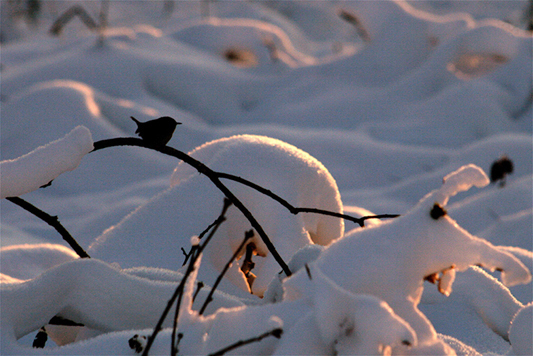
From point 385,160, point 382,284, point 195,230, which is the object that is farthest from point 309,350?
point 385,160

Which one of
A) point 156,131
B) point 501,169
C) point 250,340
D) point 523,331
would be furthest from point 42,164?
point 501,169

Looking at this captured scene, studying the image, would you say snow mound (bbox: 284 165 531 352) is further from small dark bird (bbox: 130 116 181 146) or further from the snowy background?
small dark bird (bbox: 130 116 181 146)

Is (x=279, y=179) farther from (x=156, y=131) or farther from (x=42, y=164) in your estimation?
(x=42, y=164)

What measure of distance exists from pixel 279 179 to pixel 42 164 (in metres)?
0.48

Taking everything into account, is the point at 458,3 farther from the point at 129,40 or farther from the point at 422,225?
the point at 422,225

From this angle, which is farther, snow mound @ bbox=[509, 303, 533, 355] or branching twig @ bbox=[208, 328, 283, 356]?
snow mound @ bbox=[509, 303, 533, 355]

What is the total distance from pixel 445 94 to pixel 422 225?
Answer: 3.76 m

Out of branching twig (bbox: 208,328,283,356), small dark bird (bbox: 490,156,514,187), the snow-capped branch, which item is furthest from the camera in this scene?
small dark bird (bbox: 490,156,514,187)

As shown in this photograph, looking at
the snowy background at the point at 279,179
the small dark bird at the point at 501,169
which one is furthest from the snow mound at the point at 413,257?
the small dark bird at the point at 501,169

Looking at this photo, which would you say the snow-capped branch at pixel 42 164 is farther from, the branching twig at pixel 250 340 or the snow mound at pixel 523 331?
the snow mound at pixel 523 331

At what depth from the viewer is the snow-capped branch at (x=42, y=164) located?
0.75 metres

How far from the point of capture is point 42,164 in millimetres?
759

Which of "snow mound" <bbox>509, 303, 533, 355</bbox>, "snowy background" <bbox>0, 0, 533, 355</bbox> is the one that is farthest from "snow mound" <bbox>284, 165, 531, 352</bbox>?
"snow mound" <bbox>509, 303, 533, 355</bbox>

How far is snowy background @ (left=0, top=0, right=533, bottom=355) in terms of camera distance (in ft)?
1.92
